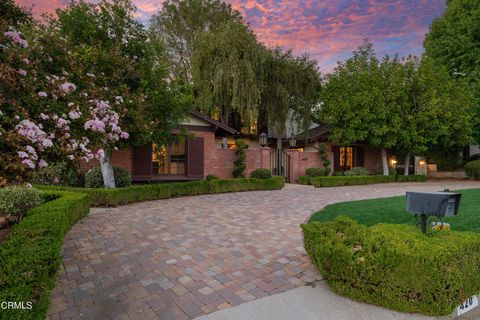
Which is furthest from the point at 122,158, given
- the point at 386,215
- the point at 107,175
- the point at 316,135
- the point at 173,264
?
the point at 316,135

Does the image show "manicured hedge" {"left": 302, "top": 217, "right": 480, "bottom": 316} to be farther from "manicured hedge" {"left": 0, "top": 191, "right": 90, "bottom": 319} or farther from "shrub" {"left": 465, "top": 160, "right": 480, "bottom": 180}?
"shrub" {"left": 465, "top": 160, "right": 480, "bottom": 180}

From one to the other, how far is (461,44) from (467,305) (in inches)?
865

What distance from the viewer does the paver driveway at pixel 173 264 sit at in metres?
2.83

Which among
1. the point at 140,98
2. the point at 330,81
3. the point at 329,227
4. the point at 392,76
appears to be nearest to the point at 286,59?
the point at 330,81

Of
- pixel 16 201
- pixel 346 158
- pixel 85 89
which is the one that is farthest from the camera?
pixel 346 158

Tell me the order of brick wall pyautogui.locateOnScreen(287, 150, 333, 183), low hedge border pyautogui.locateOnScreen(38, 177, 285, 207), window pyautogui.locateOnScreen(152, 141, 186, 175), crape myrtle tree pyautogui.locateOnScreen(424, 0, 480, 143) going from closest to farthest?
low hedge border pyautogui.locateOnScreen(38, 177, 285, 207), window pyautogui.locateOnScreen(152, 141, 186, 175), brick wall pyautogui.locateOnScreen(287, 150, 333, 183), crape myrtle tree pyautogui.locateOnScreen(424, 0, 480, 143)

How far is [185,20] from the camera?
20328mm

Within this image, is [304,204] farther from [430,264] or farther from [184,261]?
[430,264]

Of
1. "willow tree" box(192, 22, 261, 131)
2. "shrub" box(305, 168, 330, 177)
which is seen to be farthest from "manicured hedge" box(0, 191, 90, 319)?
"shrub" box(305, 168, 330, 177)

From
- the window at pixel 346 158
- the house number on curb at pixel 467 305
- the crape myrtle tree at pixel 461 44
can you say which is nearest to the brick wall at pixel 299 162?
the window at pixel 346 158

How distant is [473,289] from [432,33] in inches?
987

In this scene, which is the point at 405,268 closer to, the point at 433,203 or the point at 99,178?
the point at 433,203

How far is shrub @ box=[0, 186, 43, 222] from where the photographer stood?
5289 mm

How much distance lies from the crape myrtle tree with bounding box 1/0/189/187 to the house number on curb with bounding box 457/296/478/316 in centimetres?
476
